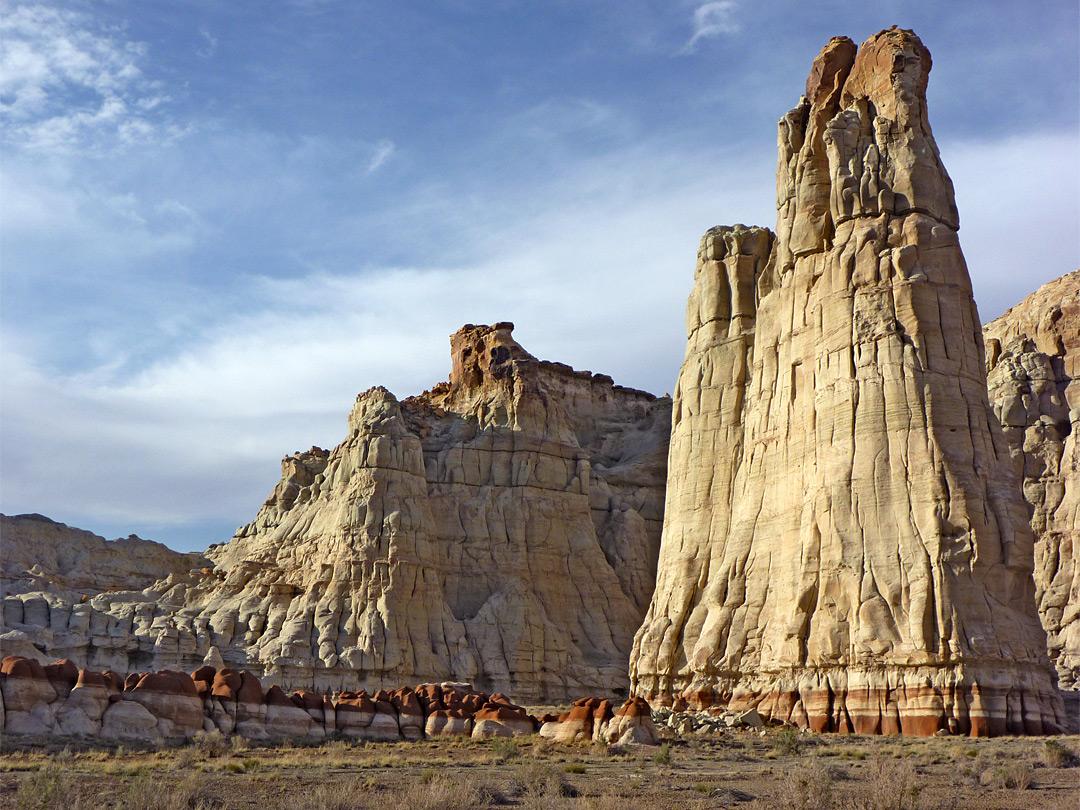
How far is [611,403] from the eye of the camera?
87.2 m

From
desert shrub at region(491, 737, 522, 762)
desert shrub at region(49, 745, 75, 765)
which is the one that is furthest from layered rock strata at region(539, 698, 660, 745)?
desert shrub at region(49, 745, 75, 765)

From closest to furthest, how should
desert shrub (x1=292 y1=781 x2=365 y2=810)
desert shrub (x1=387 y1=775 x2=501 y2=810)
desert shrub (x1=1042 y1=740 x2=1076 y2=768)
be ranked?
desert shrub (x1=292 y1=781 x2=365 y2=810), desert shrub (x1=387 y1=775 x2=501 y2=810), desert shrub (x1=1042 y1=740 x2=1076 y2=768)

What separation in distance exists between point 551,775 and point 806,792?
4902mm

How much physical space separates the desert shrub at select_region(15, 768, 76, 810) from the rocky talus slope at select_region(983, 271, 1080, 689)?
1839 inches

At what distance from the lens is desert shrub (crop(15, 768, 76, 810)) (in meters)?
16.7

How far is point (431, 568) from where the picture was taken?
67188mm

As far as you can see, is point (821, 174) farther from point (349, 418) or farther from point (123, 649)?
point (123, 649)

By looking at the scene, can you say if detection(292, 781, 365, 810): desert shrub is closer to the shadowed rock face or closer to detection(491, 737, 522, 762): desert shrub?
detection(491, 737, 522, 762): desert shrub

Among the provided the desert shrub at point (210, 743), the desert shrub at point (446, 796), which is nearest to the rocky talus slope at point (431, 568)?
the desert shrub at point (210, 743)

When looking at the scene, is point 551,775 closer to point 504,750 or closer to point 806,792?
point 806,792

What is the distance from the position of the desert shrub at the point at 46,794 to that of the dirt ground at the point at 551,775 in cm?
5

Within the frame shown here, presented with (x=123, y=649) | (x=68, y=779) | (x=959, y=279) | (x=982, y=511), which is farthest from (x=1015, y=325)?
(x=68, y=779)

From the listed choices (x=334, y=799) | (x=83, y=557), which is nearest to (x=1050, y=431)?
(x=334, y=799)

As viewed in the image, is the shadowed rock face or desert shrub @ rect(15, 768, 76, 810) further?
the shadowed rock face
